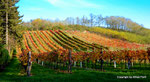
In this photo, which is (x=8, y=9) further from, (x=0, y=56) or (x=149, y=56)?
(x=149, y=56)

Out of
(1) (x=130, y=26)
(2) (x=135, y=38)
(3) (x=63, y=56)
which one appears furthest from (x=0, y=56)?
(1) (x=130, y=26)

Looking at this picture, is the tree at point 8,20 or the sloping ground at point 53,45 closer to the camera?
the tree at point 8,20

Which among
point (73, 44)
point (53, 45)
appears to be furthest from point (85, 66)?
point (53, 45)

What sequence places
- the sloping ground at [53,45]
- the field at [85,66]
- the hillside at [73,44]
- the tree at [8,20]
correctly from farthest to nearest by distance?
1. the sloping ground at [53,45]
2. the hillside at [73,44]
3. the tree at [8,20]
4. the field at [85,66]

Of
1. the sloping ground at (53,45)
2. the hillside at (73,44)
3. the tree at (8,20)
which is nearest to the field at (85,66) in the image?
the tree at (8,20)

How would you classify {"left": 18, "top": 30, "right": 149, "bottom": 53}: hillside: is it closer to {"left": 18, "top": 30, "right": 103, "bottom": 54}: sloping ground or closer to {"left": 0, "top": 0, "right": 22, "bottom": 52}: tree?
{"left": 18, "top": 30, "right": 103, "bottom": 54}: sloping ground

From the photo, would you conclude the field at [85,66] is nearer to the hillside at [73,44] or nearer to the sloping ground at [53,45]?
the hillside at [73,44]

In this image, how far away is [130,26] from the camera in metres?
83.9

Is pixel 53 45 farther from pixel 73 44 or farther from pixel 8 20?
pixel 8 20

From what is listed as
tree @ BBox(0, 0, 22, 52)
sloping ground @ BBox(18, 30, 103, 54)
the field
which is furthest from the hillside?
the field

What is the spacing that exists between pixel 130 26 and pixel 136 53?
72.6 meters

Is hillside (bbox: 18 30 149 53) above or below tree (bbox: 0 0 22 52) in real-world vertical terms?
below

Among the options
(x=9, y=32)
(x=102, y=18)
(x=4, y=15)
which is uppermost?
(x=102, y=18)

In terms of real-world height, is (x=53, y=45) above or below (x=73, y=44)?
below
